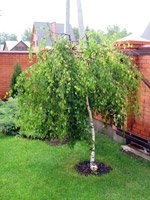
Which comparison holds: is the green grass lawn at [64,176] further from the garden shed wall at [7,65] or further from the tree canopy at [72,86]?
the garden shed wall at [7,65]

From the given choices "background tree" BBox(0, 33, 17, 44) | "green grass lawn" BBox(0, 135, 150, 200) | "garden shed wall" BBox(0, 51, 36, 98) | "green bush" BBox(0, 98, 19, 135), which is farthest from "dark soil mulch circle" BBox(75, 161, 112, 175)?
"background tree" BBox(0, 33, 17, 44)

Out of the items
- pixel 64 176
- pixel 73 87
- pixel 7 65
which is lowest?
pixel 64 176

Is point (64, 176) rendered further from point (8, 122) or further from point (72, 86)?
point (8, 122)

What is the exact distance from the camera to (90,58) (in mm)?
3873

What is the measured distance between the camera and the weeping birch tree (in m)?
3.61

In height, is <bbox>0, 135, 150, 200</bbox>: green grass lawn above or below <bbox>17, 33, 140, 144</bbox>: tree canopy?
below

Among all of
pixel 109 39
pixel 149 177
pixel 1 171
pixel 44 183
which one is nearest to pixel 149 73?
pixel 109 39

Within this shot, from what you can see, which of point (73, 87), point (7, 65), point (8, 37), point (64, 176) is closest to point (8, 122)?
point (64, 176)

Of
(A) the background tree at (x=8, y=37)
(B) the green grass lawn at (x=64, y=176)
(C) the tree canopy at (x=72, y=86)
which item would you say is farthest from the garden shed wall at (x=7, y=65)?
(A) the background tree at (x=8, y=37)

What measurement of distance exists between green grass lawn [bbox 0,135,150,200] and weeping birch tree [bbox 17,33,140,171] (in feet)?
1.88

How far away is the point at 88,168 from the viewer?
4352 mm

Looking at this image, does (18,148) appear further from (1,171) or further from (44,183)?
(44,183)

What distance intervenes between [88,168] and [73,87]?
4.69ft

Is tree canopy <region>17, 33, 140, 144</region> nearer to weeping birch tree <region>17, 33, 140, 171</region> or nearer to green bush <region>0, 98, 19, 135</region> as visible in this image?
weeping birch tree <region>17, 33, 140, 171</region>
